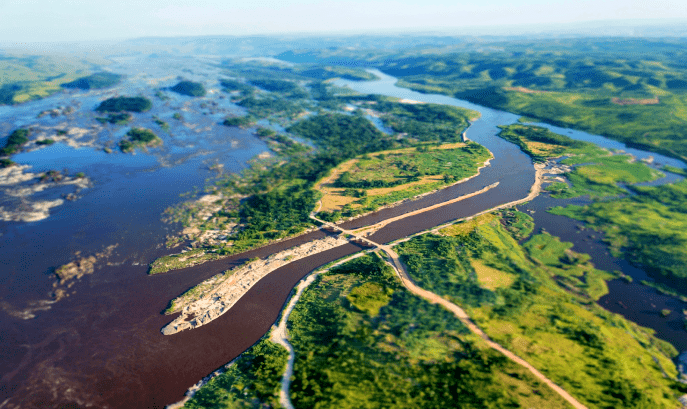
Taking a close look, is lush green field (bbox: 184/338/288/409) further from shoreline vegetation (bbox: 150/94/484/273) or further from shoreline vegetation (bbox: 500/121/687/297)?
shoreline vegetation (bbox: 500/121/687/297)

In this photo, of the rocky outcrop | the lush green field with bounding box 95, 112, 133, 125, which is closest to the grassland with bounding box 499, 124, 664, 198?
the rocky outcrop

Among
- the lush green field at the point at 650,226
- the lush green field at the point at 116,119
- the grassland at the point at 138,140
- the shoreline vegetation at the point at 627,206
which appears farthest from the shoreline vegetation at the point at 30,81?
the lush green field at the point at 650,226

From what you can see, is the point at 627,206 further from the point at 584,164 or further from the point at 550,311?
the point at 550,311

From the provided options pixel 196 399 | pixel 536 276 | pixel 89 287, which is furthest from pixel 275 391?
pixel 536 276

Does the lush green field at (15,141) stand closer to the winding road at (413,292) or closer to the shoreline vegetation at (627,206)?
the winding road at (413,292)

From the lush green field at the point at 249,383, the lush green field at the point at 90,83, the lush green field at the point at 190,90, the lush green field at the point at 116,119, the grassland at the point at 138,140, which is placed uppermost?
the lush green field at the point at 90,83

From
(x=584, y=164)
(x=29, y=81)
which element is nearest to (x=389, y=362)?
(x=584, y=164)
